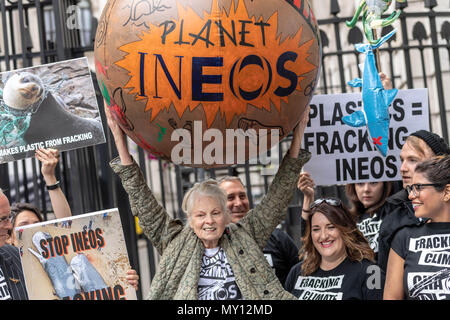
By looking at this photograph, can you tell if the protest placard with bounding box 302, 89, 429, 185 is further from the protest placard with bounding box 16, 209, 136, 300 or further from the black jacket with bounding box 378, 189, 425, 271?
the protest placard with bounding box 16, 209, 136, 300

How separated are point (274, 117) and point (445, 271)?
1033 mm

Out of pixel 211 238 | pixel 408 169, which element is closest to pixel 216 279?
pixel 211 238

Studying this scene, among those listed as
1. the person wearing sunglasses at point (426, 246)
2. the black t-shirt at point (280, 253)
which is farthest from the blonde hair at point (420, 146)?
the black t-shirt at point (280, 253)

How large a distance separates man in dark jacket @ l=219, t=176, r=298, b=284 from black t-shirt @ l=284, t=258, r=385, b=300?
1.65 ft

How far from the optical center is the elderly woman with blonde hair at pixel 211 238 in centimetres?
323

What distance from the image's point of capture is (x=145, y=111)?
9.43 ft

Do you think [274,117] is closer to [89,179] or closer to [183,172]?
[89,179]

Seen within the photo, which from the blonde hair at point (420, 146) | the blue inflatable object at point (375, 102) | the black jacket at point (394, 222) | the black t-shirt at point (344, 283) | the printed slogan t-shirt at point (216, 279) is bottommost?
the black t-shirt at point (344, 283)

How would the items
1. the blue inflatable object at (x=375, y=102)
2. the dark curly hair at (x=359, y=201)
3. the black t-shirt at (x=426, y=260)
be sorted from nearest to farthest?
the black t-shirt at (x=426, y=260)
the blue inflatable object at (x=375, y=102)
the dark curly hair at (x=359, y=201)

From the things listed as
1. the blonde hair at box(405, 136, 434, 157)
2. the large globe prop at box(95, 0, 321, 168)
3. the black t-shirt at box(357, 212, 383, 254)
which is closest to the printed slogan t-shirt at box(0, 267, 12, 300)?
the large globe prop at box(95, 0, 321, 168)

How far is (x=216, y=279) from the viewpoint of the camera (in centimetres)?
328

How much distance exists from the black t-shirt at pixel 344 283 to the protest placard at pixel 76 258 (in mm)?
931

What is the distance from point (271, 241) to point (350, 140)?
0.82 meters

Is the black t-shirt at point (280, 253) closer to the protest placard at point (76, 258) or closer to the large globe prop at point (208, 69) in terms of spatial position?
the protest placard at point (76, 258)
